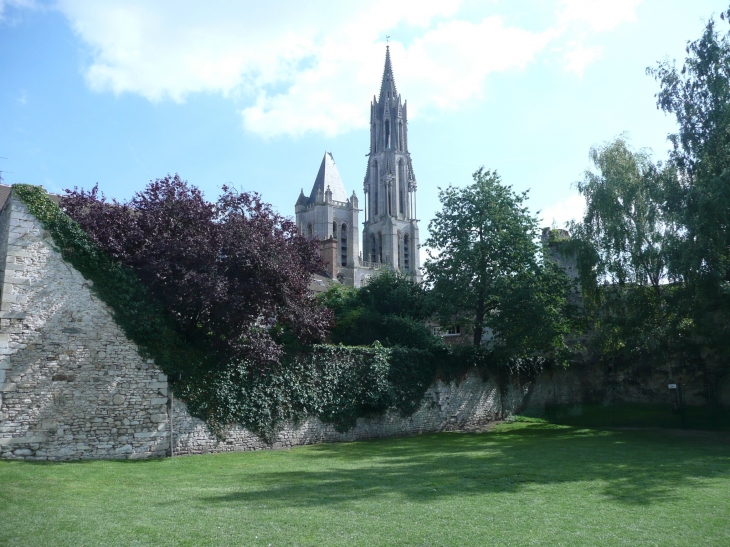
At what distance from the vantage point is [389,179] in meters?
105

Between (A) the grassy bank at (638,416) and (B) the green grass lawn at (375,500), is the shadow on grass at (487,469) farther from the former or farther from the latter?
(A) the grassy bank at (638,416)

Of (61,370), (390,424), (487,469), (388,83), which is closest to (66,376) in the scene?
(61,370)

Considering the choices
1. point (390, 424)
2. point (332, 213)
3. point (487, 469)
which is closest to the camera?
point (487, 469)

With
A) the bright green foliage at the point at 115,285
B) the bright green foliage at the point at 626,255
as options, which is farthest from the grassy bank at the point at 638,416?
the bright green foliage at the point at 115,285

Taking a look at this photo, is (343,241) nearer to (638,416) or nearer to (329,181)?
(329,181)

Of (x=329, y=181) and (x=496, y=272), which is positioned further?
(x=329, y=181)

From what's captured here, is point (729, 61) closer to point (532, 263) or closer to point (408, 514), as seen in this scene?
point (532, 263)

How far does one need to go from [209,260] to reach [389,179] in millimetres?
90169

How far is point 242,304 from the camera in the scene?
1648 cm

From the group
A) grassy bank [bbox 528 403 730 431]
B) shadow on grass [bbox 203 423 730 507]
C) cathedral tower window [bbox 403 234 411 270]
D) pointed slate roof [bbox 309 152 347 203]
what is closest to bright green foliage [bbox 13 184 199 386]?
shadow on grass [bbox 203 423 730 507]

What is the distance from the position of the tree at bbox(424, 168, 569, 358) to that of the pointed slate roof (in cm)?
7131

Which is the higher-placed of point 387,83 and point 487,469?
point 387,83

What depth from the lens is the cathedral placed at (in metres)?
99.5

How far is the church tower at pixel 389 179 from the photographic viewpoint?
105 m
